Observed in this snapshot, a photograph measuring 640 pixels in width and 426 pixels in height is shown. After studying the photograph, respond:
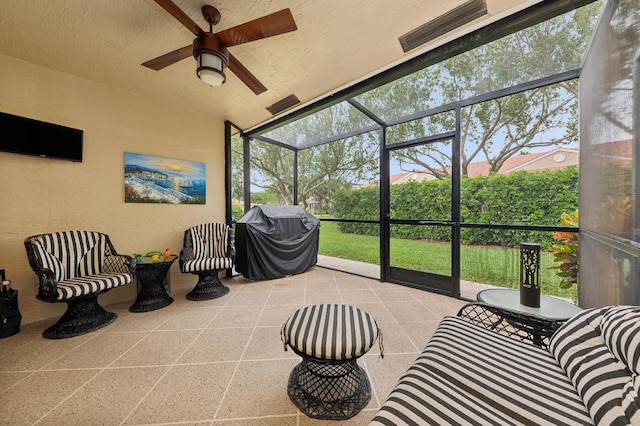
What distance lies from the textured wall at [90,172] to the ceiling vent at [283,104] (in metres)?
0.90

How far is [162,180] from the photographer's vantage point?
3.18 meters

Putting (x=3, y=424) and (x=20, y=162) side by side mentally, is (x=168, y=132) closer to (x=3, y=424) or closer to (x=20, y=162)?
(x=20, y=162)

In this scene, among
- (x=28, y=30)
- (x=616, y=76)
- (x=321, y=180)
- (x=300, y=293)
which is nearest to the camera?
(x=616, y=76)

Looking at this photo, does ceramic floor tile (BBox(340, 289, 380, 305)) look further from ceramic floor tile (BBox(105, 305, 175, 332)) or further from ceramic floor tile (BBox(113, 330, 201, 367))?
ceramic floor tile (BBox(105, 305, 175, 332))

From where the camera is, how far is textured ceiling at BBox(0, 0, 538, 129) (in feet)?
5.53

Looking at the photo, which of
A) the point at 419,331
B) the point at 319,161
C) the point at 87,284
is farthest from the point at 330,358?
the point at 319,161

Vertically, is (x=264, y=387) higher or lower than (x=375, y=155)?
lower

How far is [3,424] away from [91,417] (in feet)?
1.48

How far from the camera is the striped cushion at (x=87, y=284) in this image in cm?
199

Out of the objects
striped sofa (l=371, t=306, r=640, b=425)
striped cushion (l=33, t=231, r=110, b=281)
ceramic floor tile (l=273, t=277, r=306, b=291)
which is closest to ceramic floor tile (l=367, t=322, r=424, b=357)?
striped sofa (l=371, t=306, r=640, b=425)

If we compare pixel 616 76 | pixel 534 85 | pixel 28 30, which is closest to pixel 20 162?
pixel 28 30

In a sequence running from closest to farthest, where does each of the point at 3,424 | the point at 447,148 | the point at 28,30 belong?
the point at 3,424 → the point at 28,30 → the point at 447,148

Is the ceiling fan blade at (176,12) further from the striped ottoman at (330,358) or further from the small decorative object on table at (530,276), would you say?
the small decorative object on table at (530,276)

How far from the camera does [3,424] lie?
1.20 meters
